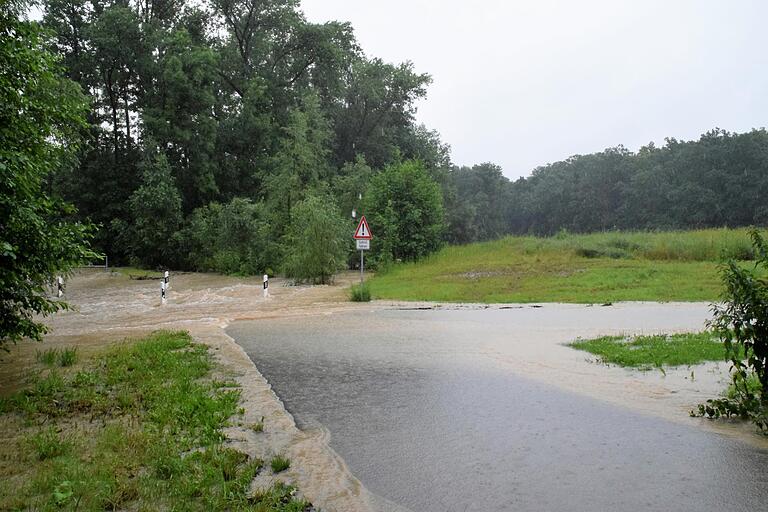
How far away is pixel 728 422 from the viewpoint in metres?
6.54

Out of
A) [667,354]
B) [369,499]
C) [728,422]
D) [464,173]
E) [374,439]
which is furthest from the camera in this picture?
[464,173]

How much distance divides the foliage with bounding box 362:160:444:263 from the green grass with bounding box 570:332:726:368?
1013 inches

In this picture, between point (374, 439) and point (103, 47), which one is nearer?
point (374, 439)

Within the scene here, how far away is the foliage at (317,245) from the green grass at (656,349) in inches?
742

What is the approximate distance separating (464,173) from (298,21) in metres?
61.7

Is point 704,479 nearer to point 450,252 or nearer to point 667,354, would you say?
point 667,354

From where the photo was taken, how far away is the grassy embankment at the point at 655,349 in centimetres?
955

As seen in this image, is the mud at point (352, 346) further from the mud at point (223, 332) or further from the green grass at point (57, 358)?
the green grass at point (57, 358)

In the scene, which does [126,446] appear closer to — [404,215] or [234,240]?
[404,215]

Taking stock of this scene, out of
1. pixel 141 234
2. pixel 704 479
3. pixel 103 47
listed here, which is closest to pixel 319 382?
pixel 704 479

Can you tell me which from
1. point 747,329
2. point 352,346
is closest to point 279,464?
point 747,329

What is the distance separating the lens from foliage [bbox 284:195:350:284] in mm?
29125

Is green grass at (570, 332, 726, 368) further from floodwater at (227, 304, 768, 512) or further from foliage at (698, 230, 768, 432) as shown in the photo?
foliage at (698, 230, 768, 432)

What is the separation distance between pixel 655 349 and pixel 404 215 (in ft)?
92.3
